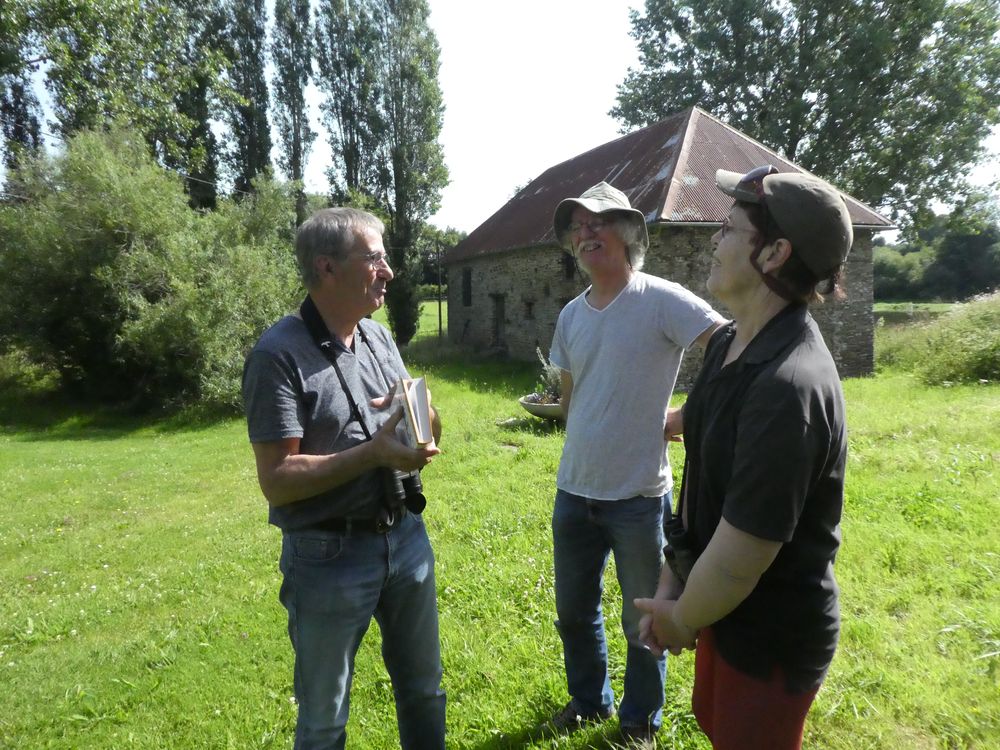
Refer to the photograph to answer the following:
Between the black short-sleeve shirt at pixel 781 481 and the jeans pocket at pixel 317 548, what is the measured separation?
1158 mm

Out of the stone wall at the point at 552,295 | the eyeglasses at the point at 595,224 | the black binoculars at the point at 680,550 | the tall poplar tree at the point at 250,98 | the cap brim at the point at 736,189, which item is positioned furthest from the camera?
the tall poplar tree at the point at 250,98

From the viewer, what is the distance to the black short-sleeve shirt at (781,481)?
1.31m

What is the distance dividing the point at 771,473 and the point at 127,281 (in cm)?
1755

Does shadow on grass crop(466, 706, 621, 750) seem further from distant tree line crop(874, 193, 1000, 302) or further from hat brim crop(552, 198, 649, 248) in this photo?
distant tree line crop(874, 193, 1000, 302)

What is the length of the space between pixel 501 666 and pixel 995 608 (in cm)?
282

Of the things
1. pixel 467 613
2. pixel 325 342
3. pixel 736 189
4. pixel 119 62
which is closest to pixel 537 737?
pixel 467 613

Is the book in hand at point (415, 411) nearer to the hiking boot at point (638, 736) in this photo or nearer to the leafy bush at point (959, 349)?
the hiking boot at point (638, 736)

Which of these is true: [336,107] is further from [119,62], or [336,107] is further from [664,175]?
[664,175]

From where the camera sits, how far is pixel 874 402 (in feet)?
34.6

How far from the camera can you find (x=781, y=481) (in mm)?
1300

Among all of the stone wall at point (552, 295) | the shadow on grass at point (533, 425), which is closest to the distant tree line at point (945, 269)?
the stone wall at point (552, 295)

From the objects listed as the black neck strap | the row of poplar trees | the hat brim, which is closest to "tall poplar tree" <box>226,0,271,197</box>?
the row of poplar trees

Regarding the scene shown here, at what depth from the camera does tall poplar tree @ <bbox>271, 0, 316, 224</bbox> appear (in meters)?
28.9

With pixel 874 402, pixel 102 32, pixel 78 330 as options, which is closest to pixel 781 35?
pixel 874 402
